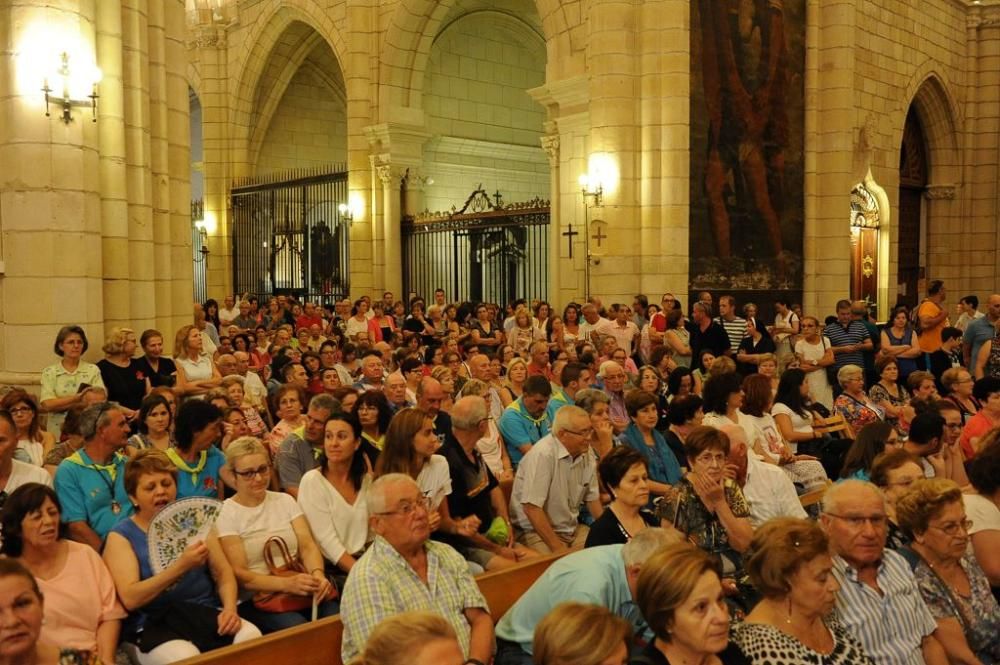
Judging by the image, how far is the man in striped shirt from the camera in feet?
11.3

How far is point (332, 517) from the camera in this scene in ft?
14.3

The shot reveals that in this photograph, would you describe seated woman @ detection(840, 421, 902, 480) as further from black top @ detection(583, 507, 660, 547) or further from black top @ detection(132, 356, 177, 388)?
black top @ detection(132, 356, 177, 388)

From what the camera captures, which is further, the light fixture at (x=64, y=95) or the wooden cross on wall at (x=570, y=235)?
the wooden cross on wall at (x=570, y=235)

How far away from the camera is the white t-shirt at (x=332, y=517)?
430cm

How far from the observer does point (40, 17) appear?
732 cm

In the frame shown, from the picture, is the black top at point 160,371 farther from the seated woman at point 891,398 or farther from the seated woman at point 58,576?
the seated woman at point 891,398

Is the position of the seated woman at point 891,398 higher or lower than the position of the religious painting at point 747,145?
lower

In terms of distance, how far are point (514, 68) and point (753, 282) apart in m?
8.65

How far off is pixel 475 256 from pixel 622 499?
13171mm

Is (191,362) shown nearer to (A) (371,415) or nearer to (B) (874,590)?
(A) (371,415)

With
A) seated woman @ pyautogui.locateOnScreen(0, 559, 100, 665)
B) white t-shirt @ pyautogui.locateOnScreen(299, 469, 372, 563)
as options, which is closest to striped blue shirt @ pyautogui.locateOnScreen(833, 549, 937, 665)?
white t-shirt @ pyautogui.locateOnScreen(299, 469, 372, 563)

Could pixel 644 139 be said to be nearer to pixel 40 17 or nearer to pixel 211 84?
pixel 40 17

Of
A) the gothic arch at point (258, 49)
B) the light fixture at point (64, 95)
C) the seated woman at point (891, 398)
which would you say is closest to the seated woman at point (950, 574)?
the seated woman at point (891, 398)

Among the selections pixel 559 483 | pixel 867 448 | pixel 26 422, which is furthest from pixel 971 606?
pixel 26 422
